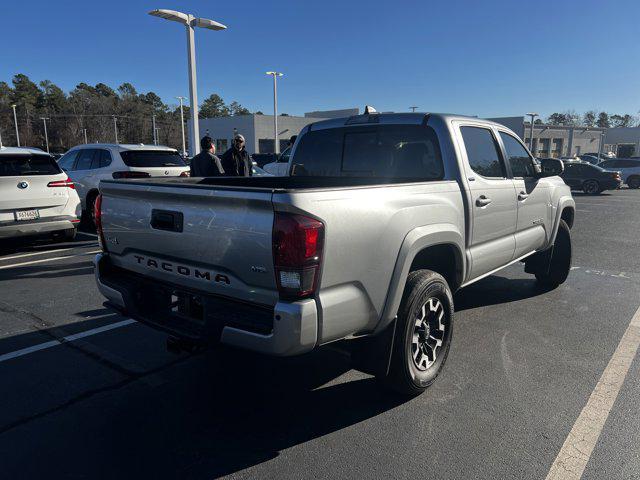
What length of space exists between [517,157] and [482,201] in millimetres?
1403

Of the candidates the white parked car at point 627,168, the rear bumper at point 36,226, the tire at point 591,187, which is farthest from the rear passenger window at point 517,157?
the white parked car at point 627,168

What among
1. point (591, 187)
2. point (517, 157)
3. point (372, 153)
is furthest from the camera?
point (591, 187)

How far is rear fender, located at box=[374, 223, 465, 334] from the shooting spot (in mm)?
2875

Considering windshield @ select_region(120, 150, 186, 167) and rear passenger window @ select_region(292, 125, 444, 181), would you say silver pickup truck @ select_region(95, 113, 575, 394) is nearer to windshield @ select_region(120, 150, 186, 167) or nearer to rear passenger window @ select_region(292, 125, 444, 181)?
rear passenger window @ select_region(292, 125, 444, 181)

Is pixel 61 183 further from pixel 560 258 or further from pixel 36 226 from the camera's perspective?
pixel 560 258

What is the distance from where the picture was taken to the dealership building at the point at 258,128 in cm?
5156

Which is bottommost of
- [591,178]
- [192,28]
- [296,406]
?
[296,406]

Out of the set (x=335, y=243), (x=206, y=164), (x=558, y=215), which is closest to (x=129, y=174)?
(x=206, y=164)

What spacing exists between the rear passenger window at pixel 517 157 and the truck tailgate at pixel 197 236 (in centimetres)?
323

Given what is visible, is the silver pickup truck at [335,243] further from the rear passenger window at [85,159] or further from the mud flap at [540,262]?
the rear passenger window at [85,159]

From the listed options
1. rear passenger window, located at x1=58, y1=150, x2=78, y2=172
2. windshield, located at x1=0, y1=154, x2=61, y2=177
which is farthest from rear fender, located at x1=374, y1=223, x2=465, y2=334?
rear passenger window, located at x1=58, y1=150, x2=78, y2=172

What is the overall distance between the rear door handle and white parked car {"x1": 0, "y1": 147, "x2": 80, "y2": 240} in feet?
22.9

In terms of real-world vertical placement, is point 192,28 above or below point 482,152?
above

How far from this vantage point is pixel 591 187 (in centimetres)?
2180
